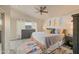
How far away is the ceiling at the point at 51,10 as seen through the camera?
2.11 metres

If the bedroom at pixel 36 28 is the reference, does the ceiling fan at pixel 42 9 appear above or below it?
above

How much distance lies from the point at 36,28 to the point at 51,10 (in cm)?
30

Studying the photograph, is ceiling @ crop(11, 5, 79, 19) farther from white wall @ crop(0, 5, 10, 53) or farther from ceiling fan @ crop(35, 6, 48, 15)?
white wall @ crop(0, 5, 10, 53)

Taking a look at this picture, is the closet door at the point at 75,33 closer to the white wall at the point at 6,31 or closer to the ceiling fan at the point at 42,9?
the ceiling fan at the point at 42,9

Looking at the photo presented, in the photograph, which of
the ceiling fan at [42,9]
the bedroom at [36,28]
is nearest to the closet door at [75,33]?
the bedroom at [36,28]

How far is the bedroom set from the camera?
6.98 feet

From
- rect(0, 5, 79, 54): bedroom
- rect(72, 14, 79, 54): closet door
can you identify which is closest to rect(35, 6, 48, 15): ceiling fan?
rect(0, 5, 79, 54): bedroom

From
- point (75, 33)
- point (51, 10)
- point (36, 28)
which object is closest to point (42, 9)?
point (51, 10)

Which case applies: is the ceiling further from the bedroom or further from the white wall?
the white wall

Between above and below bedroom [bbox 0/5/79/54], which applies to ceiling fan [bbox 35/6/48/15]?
above

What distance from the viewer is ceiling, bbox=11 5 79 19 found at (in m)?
2.11
